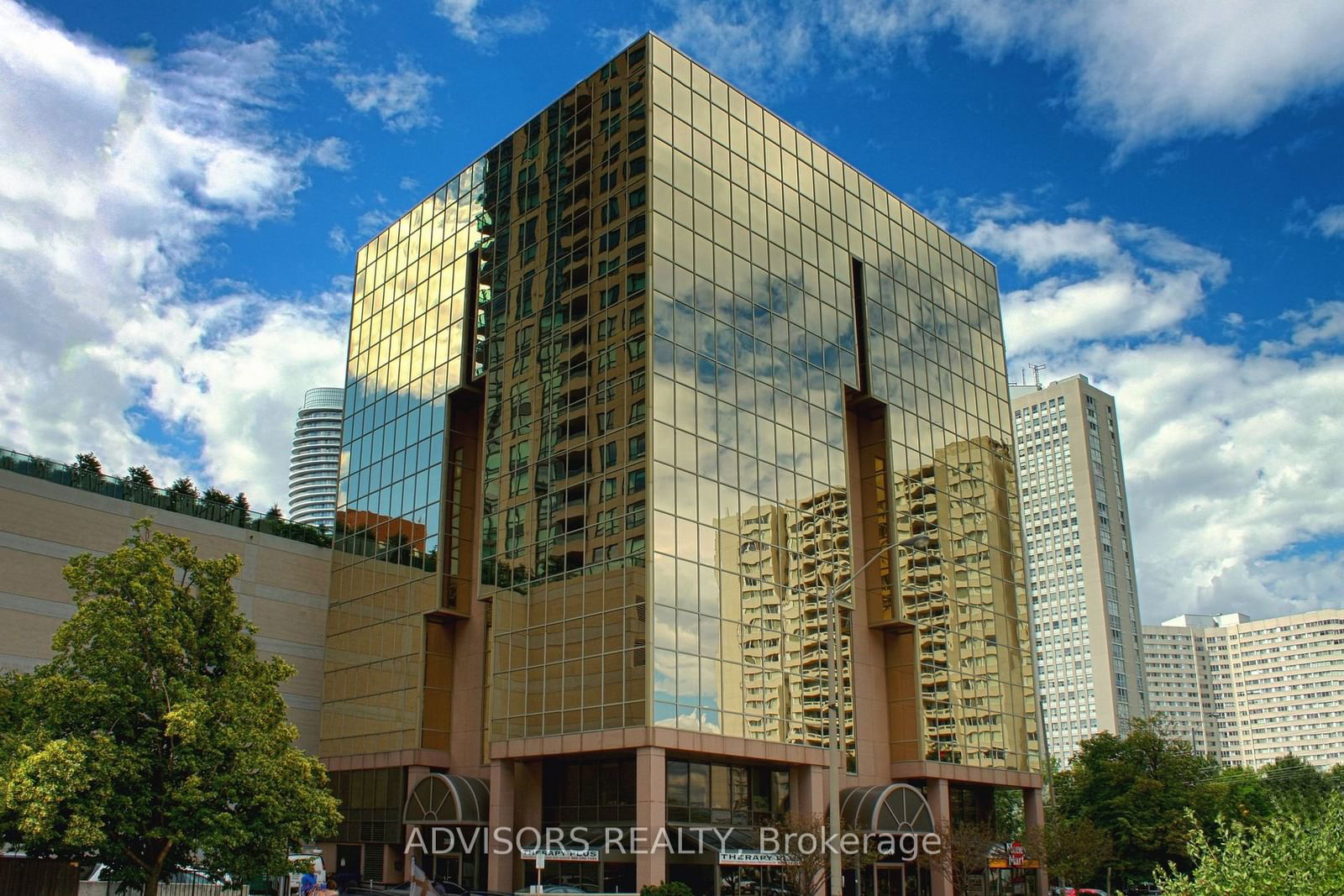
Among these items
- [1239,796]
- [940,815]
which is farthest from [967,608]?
[1239,796]

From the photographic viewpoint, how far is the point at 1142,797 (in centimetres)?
7619

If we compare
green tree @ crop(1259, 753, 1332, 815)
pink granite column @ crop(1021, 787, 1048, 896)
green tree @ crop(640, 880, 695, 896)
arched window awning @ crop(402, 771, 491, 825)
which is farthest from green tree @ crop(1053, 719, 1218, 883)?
arched window awning @ crop(402, 771, 491, 825)

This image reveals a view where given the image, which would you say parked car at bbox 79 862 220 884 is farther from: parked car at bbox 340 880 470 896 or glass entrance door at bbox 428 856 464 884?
glass entrance door at bbox 428 856 464 884

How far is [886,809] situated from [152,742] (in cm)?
3449

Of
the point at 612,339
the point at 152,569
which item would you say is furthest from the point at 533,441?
the point at 152,569

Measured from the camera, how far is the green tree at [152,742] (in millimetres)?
31656

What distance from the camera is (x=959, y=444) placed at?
68500 millimetres

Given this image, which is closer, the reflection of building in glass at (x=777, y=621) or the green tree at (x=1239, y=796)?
the reflection of building in glass at (x=777, y=621)

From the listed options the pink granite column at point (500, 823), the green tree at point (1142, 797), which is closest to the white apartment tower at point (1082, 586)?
the green tree at point (1142, 797)

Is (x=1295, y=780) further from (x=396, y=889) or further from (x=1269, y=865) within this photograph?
(x=1269, y=865)

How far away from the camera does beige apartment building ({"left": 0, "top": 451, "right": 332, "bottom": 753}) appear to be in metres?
58.7

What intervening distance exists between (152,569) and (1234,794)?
96.9 m

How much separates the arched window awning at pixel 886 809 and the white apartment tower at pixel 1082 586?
137784 millimetres

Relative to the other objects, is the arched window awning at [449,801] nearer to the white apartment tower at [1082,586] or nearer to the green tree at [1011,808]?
the green tree at [1011,808]
